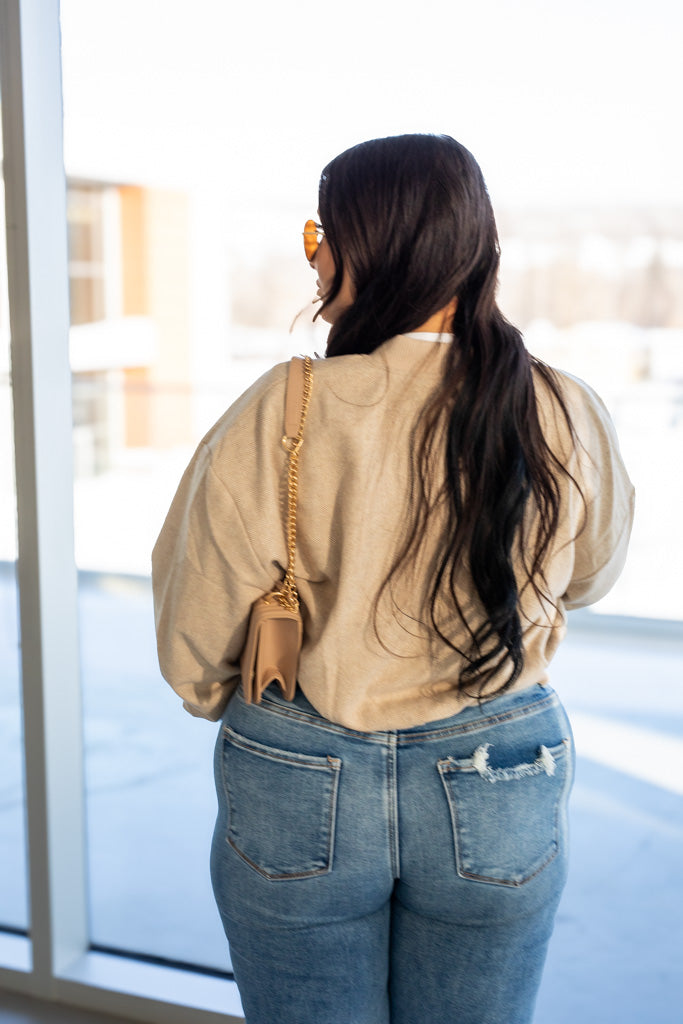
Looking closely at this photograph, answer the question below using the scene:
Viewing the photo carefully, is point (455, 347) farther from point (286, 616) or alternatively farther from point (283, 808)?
point (283, 808)

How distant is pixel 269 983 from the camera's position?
0.97 metres

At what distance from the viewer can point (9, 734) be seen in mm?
2158

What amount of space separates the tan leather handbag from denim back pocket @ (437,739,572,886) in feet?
0.61

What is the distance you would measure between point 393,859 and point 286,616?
0.26m

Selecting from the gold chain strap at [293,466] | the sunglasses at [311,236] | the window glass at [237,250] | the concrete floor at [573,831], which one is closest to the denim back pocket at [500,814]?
the gold chain strap at [293,466]

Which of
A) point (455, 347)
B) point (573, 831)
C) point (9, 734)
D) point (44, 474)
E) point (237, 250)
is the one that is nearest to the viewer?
point (455, 347)

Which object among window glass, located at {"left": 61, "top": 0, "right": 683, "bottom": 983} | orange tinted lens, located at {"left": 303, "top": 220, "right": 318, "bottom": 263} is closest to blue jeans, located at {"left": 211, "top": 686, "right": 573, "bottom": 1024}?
orange tinted lens, located at {"left": 303, "top": 220, "right": 318, "bottom": 263}

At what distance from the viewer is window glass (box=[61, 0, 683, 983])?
6.14ft

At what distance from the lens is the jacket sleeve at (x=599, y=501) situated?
0.95 metres

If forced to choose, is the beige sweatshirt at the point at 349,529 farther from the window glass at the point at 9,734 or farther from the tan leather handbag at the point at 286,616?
the window glass at the point at 9,734

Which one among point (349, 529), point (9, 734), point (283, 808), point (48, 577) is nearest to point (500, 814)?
point (283, 808)

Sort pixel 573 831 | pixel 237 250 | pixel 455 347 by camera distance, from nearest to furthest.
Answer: pixel 455 347, pixel 573 831, pixel 237 250

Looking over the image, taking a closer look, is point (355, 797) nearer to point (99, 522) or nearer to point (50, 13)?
point (50, 13)

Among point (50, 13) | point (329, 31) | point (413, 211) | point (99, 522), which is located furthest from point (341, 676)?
point (99, 522)
